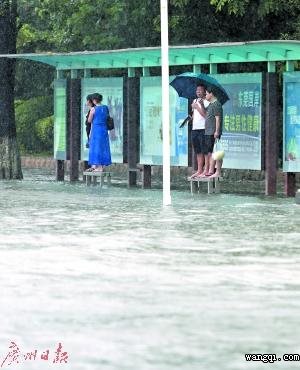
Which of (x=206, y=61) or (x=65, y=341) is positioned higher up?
(x=206, y=61)

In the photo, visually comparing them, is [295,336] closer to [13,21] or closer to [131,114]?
[131,114]

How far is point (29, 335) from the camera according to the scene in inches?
350

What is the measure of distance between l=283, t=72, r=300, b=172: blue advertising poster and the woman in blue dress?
4.67m

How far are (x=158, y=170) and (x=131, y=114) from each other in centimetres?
664

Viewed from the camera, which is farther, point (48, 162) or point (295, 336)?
point (48, 162)

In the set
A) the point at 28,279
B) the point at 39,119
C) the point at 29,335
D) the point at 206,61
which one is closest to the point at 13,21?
the point at 206,61

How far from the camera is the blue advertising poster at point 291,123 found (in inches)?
966

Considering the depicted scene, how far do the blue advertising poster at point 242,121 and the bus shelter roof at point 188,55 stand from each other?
37 centimetres

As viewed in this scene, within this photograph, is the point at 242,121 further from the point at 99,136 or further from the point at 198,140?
the point at 99,136

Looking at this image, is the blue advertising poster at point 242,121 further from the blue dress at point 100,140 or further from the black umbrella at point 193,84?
the blue dress at point 100,140

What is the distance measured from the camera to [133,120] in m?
28.1

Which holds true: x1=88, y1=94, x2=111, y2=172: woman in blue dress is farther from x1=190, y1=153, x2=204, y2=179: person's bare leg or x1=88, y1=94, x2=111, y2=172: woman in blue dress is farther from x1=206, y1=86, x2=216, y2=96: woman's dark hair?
x1=206, y1=86, x2=216, y2=96: woman's dark hair

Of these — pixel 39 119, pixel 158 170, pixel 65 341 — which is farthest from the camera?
pixel 39 119

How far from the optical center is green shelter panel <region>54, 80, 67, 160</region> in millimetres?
30438
